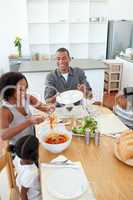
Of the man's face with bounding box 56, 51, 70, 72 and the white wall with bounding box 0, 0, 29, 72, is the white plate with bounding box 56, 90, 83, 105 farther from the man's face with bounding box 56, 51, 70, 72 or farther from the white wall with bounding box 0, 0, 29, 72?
the white wall with bounding box 0, 0, 29, 72

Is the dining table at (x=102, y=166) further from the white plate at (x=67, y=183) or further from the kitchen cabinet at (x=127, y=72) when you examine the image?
the kitchen cabinet at (x=127, y=72)

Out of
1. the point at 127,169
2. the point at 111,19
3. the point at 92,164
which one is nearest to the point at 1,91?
the point at 92,164

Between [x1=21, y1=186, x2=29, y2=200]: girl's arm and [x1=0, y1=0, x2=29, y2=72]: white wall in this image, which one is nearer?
[x1=21, y1=186, x2=29, y2=200]: girl's arm

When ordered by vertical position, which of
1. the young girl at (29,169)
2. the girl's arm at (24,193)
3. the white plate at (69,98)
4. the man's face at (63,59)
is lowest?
the girl's arm at (24,193)

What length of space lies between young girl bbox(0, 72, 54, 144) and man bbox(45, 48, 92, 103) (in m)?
0.67

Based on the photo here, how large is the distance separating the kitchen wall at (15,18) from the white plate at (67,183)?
4457 mm

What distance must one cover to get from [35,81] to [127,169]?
2.39 meters

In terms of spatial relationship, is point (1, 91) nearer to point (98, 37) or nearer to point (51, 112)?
point (51, 112)

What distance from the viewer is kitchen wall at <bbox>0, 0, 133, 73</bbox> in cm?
493

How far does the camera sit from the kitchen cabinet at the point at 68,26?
16.1 feet

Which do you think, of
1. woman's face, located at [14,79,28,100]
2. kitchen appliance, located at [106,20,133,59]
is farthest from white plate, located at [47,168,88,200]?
kitchen appliance, located at [106,20,133,59]

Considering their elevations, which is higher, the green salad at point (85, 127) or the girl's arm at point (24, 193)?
the green salad at point (85, 127)

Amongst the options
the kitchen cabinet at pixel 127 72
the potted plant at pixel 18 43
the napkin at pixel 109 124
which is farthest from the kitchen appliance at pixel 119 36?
the napkin at pixel 109 124

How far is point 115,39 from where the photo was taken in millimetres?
5004
